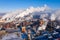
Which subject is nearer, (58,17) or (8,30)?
(8,30)

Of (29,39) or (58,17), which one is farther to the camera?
(58,17)

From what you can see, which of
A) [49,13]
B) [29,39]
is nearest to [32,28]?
[29,39]

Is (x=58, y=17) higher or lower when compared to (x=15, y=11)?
lower

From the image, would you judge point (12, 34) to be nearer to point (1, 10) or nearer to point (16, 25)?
point (16, 25)

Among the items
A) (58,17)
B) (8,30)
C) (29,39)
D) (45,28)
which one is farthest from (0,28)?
(58,17)

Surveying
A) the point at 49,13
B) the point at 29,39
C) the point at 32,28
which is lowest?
the point at 29,39

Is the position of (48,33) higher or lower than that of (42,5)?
lower

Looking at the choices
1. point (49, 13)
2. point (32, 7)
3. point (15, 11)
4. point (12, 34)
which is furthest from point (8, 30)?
point (49, 13)

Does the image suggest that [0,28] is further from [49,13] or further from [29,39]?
[49,13]
